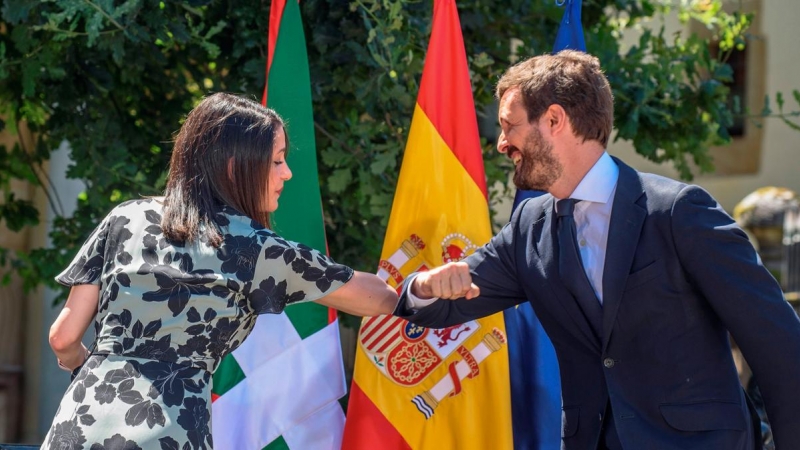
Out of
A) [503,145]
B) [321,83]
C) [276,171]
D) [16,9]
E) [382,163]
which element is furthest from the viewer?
[321,83]

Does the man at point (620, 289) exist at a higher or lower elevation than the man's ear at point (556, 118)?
lower

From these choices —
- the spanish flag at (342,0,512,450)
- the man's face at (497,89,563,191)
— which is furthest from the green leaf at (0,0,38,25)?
the man's face at (497,89,563,191)

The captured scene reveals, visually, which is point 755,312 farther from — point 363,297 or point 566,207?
point 363,297

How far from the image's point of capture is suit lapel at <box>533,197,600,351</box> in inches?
113

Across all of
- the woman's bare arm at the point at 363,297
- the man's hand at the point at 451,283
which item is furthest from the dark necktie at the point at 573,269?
the woman's bare arm at the point at 363,297

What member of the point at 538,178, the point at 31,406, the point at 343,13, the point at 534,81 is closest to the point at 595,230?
the point at 538,178

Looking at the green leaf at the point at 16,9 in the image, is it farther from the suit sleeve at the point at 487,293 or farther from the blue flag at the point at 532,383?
the blue flag at the point at 532,383

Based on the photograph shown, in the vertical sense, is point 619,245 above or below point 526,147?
below

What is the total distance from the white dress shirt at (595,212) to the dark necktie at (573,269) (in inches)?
1.2

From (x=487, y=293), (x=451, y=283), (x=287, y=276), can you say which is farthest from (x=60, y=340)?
(x=487, y=293)

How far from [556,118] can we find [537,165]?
0.14m

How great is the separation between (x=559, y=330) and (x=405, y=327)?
0.78 meters

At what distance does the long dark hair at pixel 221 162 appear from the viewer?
2674 mm

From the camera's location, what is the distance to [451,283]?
3.10 metres
